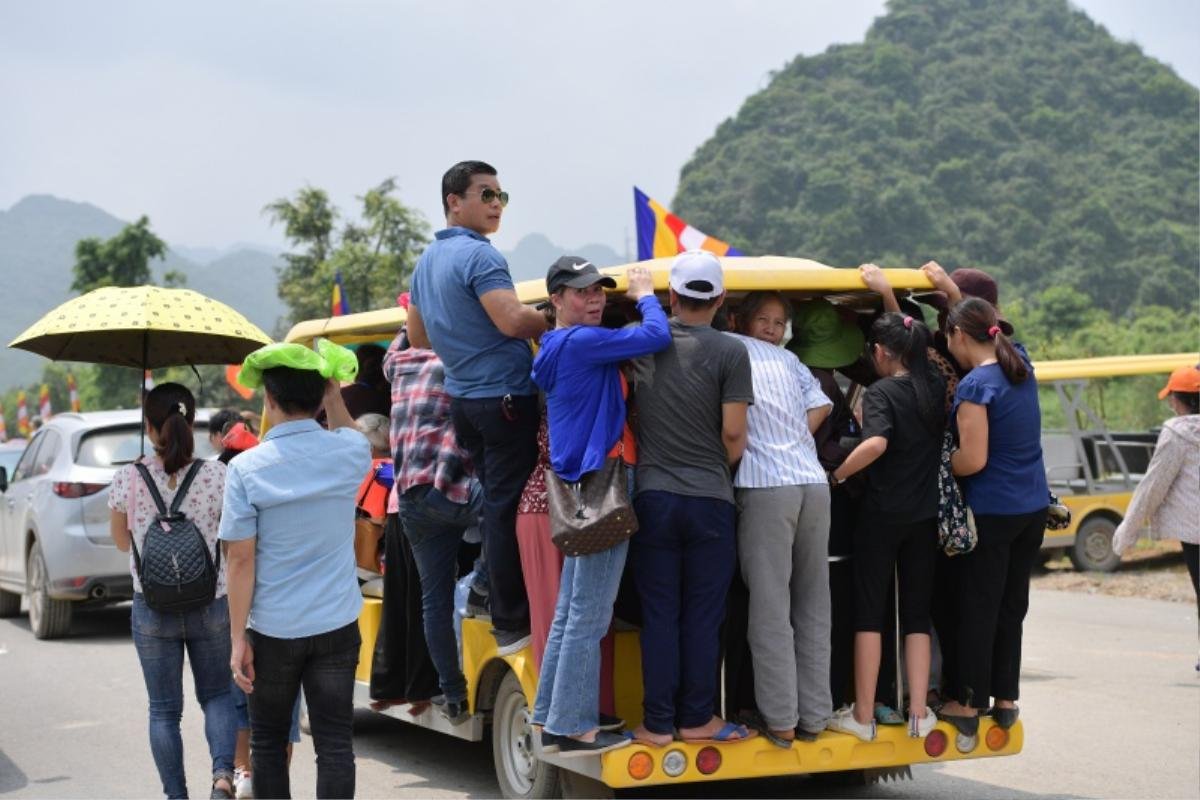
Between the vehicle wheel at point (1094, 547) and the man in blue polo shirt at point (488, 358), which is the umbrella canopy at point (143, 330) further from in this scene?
the vehicle wheel at point (1094, 547)

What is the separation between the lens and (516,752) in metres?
6.68

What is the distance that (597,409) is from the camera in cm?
590

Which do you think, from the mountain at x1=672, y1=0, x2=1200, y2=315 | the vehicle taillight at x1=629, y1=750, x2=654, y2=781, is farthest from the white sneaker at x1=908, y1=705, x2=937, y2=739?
the mountain at x1=672, y1=0, x2=1200, y2=315

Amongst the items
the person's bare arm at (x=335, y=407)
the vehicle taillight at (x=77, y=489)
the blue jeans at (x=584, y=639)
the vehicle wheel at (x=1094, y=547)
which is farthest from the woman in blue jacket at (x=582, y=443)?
the vehicle wheel at (x=1094, y=547)

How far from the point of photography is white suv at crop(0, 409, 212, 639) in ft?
41.9

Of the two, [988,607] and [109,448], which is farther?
[109,448]

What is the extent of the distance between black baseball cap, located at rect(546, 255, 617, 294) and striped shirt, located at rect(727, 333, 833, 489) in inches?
23.4

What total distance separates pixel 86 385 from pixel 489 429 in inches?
2419

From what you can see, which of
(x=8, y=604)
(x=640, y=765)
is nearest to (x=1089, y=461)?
(x=8, y=604)

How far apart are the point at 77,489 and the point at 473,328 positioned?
24.6 feet

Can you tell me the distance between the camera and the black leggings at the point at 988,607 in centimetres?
649

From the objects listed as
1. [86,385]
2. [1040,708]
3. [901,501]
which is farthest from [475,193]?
[86,385]

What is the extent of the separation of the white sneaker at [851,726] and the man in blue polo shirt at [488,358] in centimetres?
129

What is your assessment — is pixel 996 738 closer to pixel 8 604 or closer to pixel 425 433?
pixel 425 433
